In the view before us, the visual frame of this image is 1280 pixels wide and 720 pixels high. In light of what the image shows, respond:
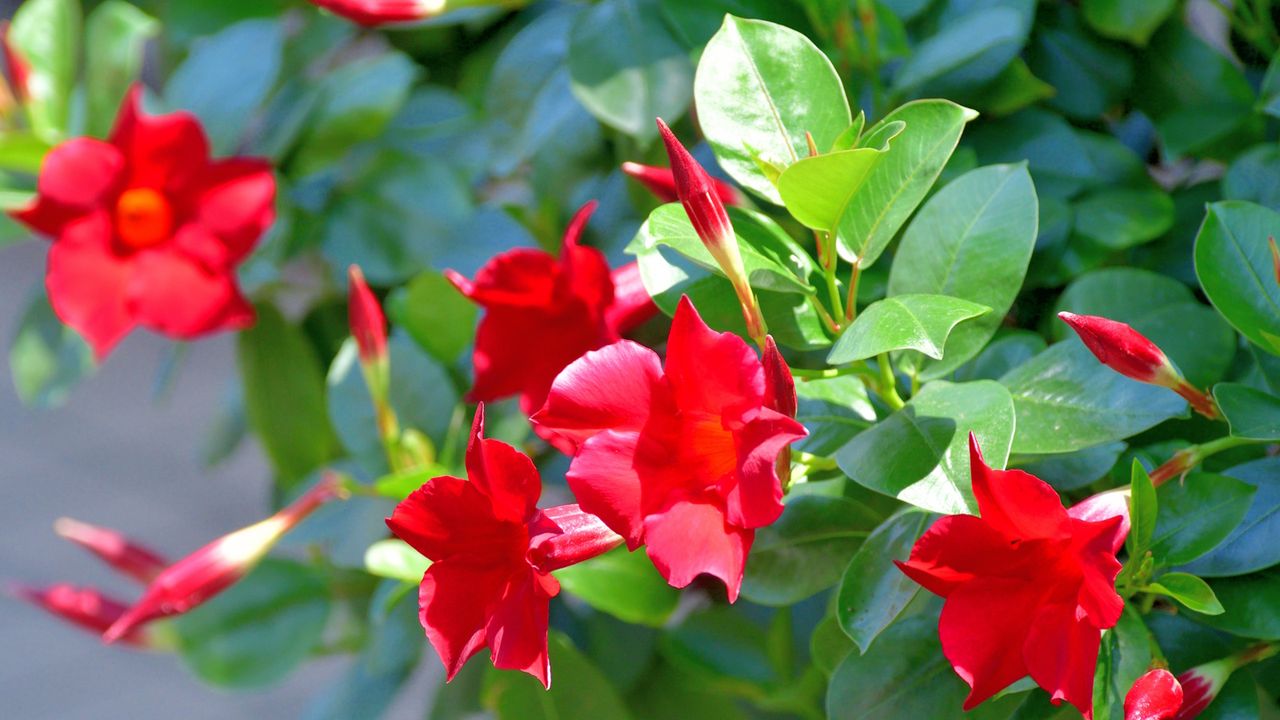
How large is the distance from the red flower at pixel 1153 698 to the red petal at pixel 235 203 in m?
0.59

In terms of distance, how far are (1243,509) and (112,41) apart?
2.68ft

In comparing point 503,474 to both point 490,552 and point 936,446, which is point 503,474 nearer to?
point 490,552

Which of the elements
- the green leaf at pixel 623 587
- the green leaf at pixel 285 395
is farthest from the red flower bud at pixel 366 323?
the green leaf at pixel 285 395

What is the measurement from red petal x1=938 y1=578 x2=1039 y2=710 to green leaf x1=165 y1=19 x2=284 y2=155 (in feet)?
2.18

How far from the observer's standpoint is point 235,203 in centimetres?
76

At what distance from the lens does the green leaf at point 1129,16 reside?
0.62 meters

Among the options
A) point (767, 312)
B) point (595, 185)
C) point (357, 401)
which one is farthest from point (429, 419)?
point (767, 312)

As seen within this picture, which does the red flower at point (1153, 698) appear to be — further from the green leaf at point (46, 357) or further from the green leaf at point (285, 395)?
the green leaf at point (46, 357)

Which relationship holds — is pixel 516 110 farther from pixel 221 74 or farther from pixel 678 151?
pixel 678 151

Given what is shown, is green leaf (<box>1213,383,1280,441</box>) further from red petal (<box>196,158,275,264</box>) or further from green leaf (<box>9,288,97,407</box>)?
green leaf (<box>9,288,97,407</box>)

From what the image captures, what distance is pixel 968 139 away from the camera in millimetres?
651

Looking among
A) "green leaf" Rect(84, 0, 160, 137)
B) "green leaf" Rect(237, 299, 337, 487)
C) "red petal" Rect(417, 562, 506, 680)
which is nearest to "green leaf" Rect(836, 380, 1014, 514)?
"red petal" Rect(417, 562, 506, 680)

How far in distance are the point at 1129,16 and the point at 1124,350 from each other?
303 mm

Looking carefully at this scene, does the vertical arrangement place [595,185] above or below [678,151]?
below
